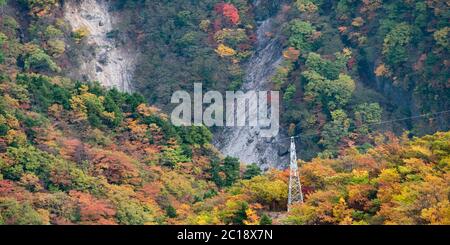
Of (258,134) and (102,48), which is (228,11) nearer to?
(102,48)

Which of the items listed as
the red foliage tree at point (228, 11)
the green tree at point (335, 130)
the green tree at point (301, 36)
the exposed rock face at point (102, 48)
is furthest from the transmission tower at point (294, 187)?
the red foliage tree at point (228, 11)

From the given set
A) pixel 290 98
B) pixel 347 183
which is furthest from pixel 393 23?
pixel 347 183

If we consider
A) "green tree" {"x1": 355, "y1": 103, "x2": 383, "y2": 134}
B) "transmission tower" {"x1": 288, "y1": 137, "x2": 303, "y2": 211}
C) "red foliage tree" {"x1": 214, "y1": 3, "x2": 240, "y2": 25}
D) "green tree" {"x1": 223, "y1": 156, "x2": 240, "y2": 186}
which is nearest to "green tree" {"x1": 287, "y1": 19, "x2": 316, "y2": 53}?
"red foliage tree" {"x1": 214, "y1": 3, "x2": 240, "y2": 25}

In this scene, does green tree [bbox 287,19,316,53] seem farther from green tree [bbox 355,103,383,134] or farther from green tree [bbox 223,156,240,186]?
green tree [bbox 223,156,240,186]

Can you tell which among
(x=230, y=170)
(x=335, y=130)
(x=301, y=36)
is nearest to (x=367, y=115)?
(x=335, y=130)

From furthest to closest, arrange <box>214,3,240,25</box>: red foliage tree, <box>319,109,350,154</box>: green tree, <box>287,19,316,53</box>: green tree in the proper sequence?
<box>214,3,240,25</box>: red foliage tree
<box>287,19,316,53</box>: green tree
<box>319,109,350,154</box>: green tree
